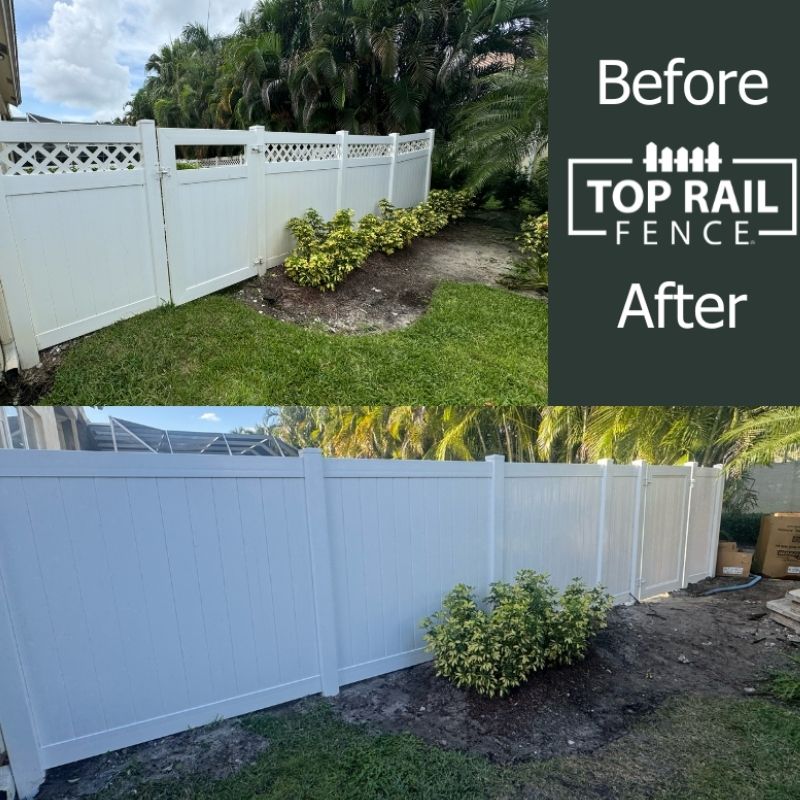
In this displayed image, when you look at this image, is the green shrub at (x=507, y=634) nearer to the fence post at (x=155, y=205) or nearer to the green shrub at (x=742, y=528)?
the fence post at (x=155, y=205)

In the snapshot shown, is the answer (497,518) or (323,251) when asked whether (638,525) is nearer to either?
(497,518)

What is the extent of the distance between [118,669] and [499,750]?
200 centimetres

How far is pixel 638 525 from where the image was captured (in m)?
5.79

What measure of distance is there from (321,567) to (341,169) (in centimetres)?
539

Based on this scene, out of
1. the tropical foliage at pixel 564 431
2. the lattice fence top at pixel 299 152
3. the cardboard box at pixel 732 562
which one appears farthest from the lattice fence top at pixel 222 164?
the cardboard box at pixel 732 562

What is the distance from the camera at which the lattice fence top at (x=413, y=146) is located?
29.6ft

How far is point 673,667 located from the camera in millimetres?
3949

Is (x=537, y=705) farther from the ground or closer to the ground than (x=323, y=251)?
closer to the ground

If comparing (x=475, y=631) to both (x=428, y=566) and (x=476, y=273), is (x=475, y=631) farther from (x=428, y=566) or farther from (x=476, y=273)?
(x=476, y=273)

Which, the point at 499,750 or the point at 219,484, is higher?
the point at 219,484

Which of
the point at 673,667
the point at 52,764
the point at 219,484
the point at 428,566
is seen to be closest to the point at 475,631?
the point at 428,566

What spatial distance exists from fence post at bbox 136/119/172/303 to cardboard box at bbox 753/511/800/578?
25.2 ft

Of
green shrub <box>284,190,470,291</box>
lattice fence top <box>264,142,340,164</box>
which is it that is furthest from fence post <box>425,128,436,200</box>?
lattice fence top <box>264,142,340,164</box>

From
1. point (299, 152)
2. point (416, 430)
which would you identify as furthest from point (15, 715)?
point (416, 430)
